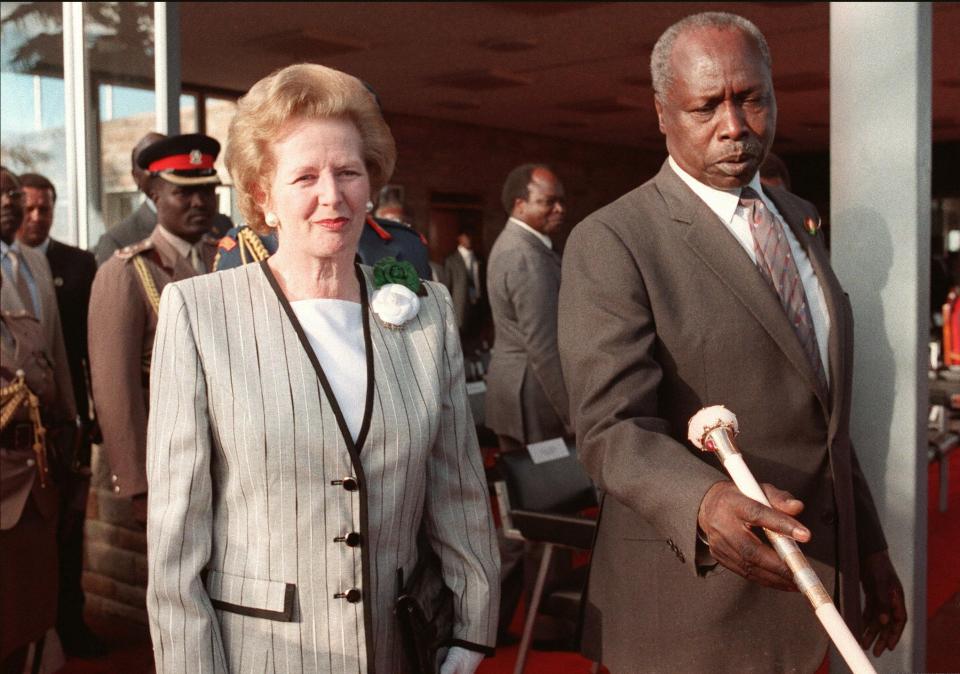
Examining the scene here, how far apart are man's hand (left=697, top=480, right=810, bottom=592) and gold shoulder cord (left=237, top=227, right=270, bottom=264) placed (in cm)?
141

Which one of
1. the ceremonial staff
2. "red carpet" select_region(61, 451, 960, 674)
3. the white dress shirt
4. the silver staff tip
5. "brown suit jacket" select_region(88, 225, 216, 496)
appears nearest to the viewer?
the ceremonial staff

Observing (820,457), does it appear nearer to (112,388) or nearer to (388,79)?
(112,388)

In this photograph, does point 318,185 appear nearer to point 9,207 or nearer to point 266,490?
point 266,490

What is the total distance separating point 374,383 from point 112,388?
1.81 meters

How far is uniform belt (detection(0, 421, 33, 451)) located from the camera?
3.02 meters

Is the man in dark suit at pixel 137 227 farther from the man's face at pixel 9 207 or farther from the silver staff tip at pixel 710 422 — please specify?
the silver staff tip at pixel 710 422

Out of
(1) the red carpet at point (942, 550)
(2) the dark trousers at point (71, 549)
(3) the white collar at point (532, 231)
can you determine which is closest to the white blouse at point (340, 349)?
(2) the dark trousers at point (71, 549)

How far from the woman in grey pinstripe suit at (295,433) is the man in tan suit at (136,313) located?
1.64 metres

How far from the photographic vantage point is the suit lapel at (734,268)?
1541mm

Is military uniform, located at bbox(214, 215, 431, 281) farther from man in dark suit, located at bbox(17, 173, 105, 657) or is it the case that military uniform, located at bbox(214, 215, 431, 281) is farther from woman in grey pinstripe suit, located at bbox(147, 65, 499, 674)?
man in dark suit, located at bbox(17, 173, 105, 657)

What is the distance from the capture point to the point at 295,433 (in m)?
1.54

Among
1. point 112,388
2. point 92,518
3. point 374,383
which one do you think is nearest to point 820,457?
point 374,383

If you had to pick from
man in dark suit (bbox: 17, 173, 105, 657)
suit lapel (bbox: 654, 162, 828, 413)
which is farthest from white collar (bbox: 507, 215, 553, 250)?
suit lapel (bbox: 654, 162, 828, 413)

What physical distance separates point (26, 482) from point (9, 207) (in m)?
1.00
